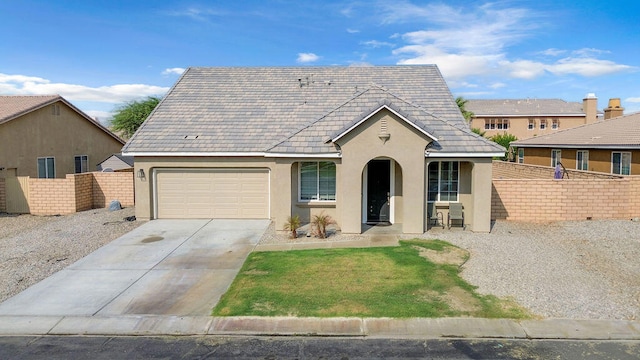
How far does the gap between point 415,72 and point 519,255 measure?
39.2ft

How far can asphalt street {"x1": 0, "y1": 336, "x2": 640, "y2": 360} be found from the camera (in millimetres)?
7309

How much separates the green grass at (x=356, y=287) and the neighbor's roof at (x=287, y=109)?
174 inches

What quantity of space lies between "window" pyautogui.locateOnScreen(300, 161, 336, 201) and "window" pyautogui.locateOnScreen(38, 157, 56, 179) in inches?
672

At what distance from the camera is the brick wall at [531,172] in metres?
20.4

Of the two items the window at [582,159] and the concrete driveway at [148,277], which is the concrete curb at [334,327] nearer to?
the concrete driveway at [148,277]

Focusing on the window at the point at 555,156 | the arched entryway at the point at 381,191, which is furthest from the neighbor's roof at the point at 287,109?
the window at the point at 555,156

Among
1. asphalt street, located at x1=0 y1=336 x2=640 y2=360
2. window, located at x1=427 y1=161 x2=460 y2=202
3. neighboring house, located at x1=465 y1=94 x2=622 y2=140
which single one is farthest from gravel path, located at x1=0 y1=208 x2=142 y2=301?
neighboring house, located at x1=465 y1=94 x2=622 y2=140

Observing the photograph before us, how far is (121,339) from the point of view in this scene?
8.02 metres

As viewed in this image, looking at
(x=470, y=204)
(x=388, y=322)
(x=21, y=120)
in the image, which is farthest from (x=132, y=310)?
(x=21, y=120)

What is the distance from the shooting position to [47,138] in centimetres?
2598

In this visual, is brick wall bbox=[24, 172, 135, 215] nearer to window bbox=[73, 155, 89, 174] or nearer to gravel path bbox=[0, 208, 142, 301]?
gravel path bbox=[0, 208, 142, 301]

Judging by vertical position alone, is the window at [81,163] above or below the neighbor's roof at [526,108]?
below

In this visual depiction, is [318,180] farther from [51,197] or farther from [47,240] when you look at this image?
[51,197]

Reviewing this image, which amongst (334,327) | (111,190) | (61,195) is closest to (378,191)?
(334,327)
